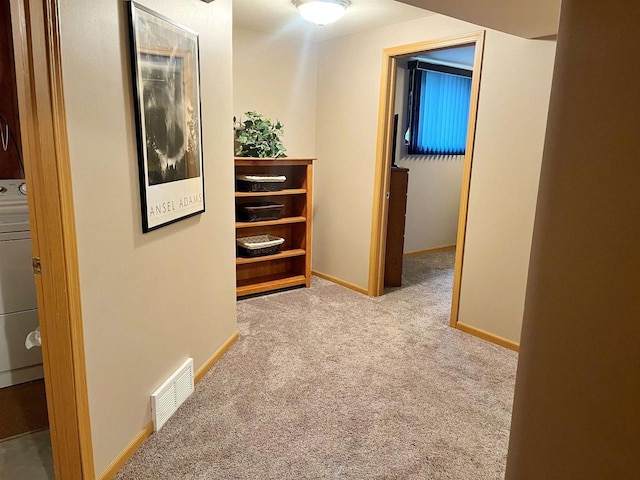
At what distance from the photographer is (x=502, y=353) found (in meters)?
2.94

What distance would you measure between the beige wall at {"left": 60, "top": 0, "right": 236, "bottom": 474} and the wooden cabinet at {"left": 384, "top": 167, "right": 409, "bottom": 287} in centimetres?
201

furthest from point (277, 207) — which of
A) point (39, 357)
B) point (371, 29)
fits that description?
point (39, 357)

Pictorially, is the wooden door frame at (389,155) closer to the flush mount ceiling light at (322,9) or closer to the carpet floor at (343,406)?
the carpet floor at (343,406)

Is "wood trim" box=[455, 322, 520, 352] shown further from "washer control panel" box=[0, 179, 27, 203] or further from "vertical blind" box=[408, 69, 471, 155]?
"washer control panel" box=[0, 179, 27, 203]

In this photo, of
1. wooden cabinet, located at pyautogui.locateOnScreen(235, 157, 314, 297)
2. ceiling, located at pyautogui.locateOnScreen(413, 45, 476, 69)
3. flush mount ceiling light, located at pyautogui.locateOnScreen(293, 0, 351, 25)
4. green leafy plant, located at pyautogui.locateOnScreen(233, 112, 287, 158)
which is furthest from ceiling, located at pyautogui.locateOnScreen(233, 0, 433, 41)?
ceiling, located at pyautogui.locateOnScreen(413, 45, 476, 69)

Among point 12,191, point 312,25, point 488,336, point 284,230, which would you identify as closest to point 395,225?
point 284,230

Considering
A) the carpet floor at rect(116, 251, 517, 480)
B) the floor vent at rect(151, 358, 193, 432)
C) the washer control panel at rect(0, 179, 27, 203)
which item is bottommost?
the carpet floor at rect(116, 251, 517, 480)

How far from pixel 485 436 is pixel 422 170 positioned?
3.74 m

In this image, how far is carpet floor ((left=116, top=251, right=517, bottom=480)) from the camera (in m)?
1.86

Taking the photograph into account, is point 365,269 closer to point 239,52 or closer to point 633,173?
point 239,52

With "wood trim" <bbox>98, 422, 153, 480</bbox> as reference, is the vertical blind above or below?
above

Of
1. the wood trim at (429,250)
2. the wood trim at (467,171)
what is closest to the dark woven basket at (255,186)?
the wood trim at (467,171)

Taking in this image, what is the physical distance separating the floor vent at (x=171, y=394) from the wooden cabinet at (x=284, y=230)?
1.51 metres

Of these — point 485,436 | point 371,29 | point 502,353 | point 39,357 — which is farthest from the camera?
point 371,29
